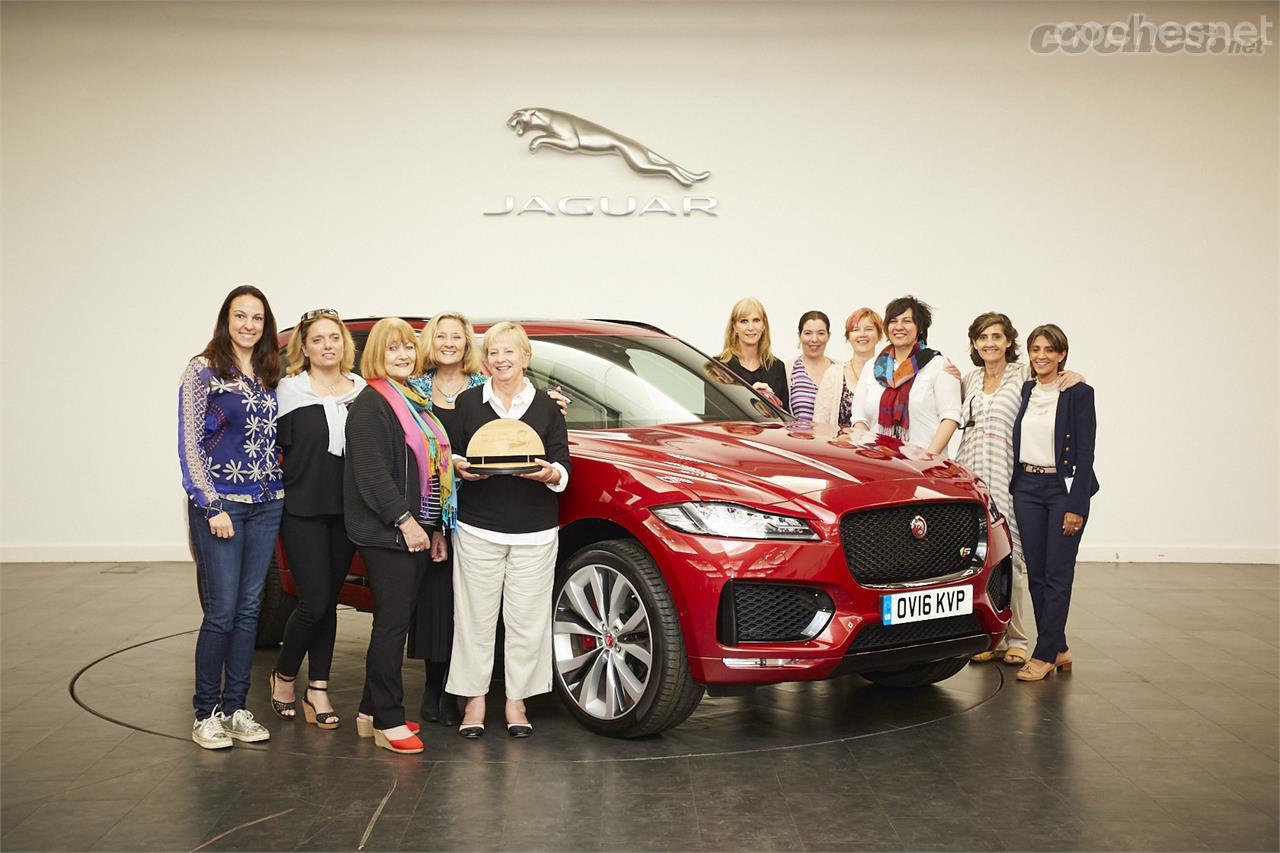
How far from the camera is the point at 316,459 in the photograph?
466cm

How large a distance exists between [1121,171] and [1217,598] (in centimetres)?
336

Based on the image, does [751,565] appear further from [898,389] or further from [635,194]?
[635,194]

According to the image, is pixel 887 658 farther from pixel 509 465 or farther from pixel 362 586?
pixel 362 586

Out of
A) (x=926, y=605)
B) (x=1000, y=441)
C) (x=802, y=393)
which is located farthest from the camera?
(x=802, y=393)

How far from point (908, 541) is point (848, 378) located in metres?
2.41

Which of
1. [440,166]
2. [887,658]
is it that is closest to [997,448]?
[887,658]

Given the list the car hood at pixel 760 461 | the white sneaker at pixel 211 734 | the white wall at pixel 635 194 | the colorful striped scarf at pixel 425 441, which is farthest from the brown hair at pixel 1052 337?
the white sneaker at pixel 211 734

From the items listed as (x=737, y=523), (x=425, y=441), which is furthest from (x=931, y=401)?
(x=425, y=441)

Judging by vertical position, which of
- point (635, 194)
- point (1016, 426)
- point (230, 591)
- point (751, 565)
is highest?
point (635, 194)

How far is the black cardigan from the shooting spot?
172 inches

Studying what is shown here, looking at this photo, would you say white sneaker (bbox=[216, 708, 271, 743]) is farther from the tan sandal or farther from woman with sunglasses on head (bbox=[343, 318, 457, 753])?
the tan sandal

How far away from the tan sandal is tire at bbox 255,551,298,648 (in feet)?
11.6

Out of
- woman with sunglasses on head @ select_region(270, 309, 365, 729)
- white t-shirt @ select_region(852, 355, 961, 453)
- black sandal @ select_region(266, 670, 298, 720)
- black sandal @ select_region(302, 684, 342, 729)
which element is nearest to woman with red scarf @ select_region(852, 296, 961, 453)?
white t-shirt @ select_region(852, 355, 961, 453)

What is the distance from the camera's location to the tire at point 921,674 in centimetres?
544
